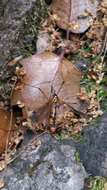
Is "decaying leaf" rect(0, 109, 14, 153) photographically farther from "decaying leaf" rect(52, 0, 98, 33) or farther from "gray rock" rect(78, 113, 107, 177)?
"decaying leaf" rect(52, 0, 98, 33)

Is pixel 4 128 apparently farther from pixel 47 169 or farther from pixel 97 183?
pixel 97 183

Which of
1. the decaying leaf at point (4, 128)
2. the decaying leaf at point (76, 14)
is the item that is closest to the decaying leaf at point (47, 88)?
the decaying leaf at point (4, 128)

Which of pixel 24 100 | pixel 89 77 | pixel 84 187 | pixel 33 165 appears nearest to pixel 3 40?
pixel 24 100

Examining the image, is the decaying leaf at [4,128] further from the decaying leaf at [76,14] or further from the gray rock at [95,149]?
the decaying leaf at [76,14]

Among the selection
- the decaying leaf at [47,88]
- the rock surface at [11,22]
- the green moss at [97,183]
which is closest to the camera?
the green moss at [97,183]

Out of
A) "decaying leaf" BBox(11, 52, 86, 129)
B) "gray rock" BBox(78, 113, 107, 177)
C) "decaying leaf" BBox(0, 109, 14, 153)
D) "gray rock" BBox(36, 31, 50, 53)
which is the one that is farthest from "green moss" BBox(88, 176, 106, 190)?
"gray rock" BBox(36, 31, 50, 53)
